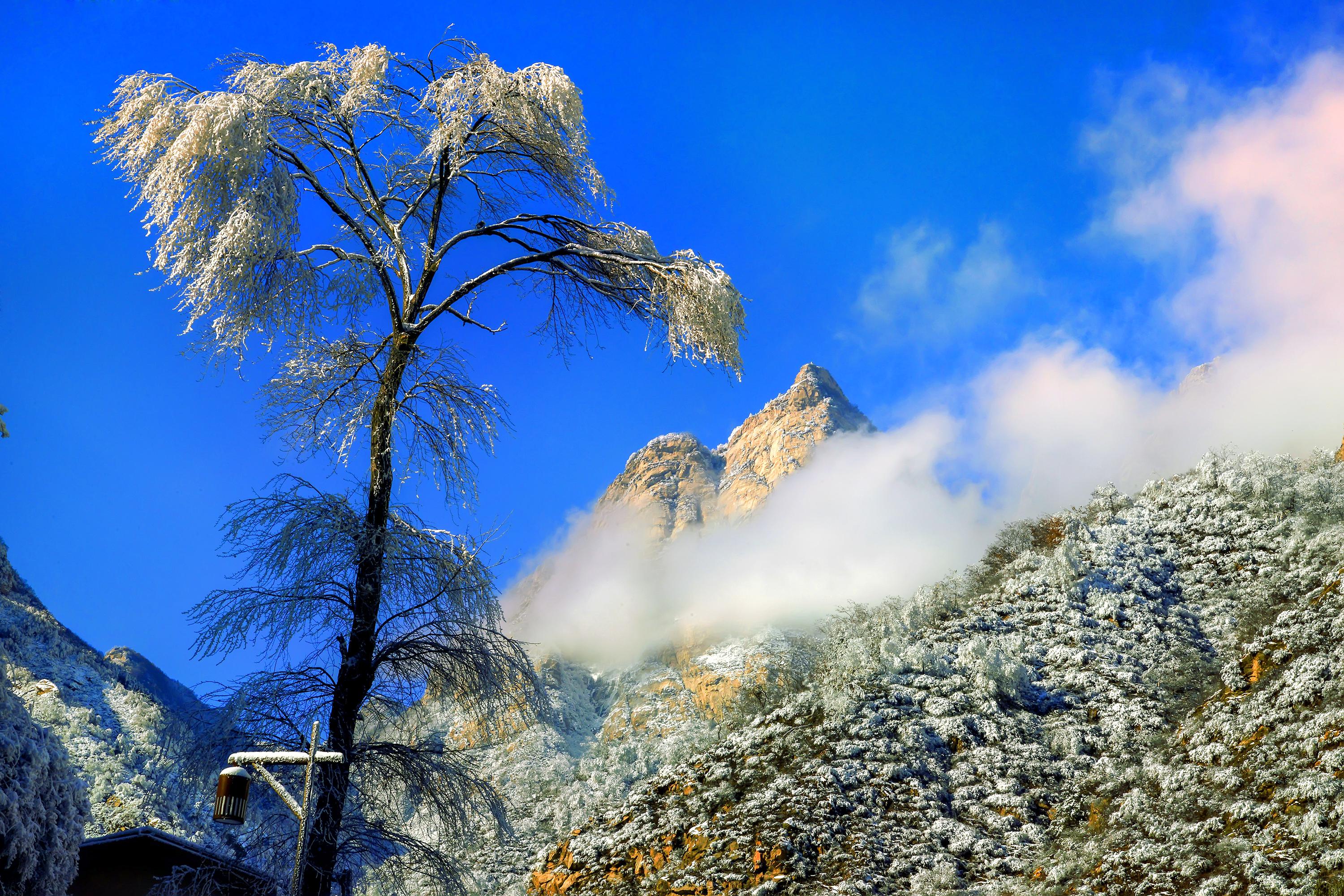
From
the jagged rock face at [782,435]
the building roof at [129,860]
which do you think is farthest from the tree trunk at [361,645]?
the jagged rock face at [782,435]

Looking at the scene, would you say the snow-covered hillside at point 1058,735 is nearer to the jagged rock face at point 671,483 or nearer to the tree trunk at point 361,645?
the tree trunk at point 361,645

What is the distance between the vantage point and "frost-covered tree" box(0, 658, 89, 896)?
5434 mm

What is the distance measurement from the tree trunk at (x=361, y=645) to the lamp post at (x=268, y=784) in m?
0.12

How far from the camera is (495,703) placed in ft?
19.1

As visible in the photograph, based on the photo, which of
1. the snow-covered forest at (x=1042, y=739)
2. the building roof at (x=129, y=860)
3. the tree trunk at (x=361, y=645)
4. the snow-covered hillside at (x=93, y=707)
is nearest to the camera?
the tree trunk at (x=361, y=645)

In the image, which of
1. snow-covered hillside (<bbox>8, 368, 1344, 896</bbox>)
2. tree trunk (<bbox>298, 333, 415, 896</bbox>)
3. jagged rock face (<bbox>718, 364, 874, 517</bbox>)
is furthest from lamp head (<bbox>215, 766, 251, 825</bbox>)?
jagged rock face (<bbox>718, 364, 874, 517</bbox>)

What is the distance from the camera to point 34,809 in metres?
5.64

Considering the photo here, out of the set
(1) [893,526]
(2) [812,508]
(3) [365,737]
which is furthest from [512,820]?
(2) [812,508]

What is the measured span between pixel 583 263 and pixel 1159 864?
927 centimetres

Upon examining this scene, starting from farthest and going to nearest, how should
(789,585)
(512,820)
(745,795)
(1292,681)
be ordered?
(789,585) < (512,820) < (745,795) < (1292,681)

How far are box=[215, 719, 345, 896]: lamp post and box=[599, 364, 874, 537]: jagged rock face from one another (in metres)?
94.2

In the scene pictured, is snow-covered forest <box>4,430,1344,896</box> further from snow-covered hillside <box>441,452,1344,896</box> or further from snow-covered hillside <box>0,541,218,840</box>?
snow-covered hillside <box>0,541,218,840</box>

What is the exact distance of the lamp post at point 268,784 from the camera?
4.45 m

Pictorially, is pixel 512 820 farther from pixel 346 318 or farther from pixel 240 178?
pixel 240 178
